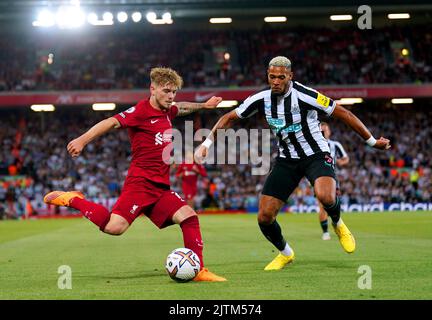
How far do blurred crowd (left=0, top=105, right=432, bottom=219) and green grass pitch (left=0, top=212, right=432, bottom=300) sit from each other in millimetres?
20040

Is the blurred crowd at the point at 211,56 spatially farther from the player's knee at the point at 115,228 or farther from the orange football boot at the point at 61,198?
the player's knee at the point at 115,228

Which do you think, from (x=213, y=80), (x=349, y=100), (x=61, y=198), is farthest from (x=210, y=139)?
(x=213, y=80)

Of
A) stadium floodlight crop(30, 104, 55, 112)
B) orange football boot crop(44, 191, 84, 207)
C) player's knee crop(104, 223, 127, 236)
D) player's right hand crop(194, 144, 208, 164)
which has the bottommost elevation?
player's knee crop(104, 223, 127, 236)

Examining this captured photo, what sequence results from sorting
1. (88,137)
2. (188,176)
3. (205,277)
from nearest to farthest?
(88,137) → (205,277) → (188,176)

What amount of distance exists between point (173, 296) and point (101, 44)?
3935cm

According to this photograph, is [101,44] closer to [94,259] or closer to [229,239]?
[229,239]

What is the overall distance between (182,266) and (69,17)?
3476 centimetres

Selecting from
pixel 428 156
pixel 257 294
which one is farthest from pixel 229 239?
pixel 428 156

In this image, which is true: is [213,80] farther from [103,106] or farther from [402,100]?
[402,100]

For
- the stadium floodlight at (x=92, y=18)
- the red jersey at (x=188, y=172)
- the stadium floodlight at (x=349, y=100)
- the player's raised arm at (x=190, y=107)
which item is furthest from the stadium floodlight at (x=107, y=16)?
the player's raised arm at (x=190, y=107)

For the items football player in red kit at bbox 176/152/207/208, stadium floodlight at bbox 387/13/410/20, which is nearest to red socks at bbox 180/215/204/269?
football player in red kit at bbox 176/152/207/208

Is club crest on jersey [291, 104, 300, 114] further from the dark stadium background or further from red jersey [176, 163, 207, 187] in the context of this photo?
the dark stadium background

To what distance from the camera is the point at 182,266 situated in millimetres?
7770

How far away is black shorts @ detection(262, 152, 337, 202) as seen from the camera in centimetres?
924
